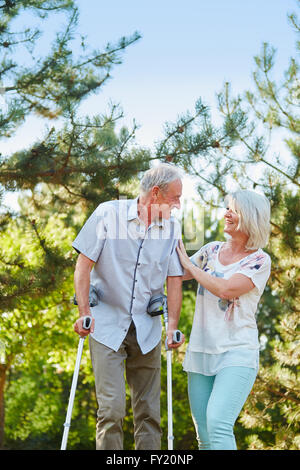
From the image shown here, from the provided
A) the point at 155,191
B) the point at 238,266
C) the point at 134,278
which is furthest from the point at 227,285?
the point at 155,191

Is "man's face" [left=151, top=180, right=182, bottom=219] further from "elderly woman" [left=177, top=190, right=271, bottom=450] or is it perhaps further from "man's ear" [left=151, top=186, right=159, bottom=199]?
"elderly woman" [left=177, top=190, right=271, bottom=450]

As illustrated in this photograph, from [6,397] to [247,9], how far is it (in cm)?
797

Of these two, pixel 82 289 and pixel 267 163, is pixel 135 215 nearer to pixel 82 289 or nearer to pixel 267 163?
pixel 82 289

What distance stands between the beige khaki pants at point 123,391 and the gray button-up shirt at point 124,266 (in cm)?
6

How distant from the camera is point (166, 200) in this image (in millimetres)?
2756

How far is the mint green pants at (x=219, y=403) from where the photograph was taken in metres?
2.45

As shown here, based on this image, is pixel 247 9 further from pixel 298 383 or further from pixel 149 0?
pixel 298 383

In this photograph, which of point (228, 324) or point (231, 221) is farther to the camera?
point (231, 221)

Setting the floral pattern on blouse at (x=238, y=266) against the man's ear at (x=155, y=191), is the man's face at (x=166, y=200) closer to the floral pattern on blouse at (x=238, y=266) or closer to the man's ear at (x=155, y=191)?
the man's ear at (x=155, y=191)

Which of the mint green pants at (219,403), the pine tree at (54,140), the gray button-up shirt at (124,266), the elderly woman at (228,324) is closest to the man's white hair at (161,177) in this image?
the gray button-up shirt at (124,266)

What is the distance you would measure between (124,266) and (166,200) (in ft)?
1.17

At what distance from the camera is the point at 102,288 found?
2.78m

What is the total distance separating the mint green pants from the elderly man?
0.23 meters

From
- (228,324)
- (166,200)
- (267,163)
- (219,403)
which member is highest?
(267,163)
